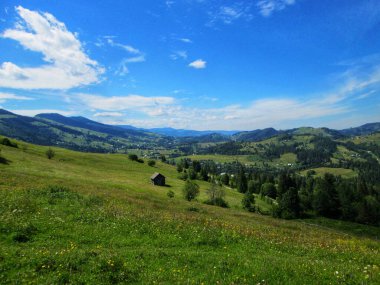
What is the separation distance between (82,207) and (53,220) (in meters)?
4.82

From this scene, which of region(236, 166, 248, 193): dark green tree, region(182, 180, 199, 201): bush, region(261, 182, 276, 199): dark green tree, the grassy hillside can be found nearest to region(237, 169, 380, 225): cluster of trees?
region(261, 182, 276, 199): dark green tree

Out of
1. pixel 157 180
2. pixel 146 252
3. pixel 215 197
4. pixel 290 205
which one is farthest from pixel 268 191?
pixel 146 252

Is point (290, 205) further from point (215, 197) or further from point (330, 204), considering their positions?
point (215, 197)

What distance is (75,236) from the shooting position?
53.0 ft

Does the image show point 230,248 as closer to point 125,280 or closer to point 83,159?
point 125,280

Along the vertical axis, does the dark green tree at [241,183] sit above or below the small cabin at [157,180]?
below

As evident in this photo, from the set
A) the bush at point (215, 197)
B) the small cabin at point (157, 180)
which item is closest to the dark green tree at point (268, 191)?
the small cabin at point (157, 180)

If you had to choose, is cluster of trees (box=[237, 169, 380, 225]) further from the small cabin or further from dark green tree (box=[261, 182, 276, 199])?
the small cabin

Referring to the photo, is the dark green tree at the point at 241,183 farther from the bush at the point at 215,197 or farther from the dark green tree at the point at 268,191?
the bush at the point at 215,197

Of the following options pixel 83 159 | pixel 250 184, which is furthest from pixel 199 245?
pixel 250 184

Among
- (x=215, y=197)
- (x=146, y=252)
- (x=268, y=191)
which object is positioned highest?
(x=146, y=252)

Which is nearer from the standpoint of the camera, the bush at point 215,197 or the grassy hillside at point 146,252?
the grassy hillside at point 146,252

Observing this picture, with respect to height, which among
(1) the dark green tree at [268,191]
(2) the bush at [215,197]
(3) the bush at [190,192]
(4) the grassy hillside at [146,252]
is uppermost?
(4) the grassy hillside at [146,252]

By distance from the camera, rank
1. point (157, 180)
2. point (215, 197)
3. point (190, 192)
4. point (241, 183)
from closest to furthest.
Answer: point (190, 192) < point (215, 197) < point (157, 180) < point (241, 183)
